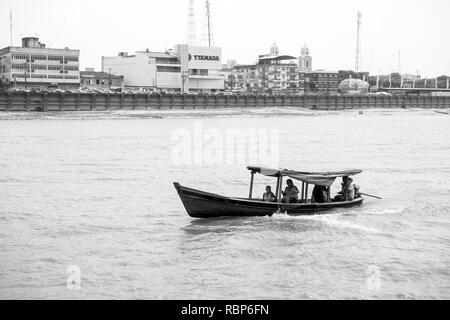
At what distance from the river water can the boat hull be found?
1.19 feet

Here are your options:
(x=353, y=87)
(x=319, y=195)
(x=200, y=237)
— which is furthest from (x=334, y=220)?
(x=353, y=87)

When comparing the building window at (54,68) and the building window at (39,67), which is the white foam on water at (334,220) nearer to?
the building window at (39,67)

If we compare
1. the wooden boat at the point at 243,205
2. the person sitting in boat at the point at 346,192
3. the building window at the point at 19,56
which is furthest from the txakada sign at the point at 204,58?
the wooden boat at the point at 243,205

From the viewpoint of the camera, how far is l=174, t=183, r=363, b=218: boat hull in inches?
1019

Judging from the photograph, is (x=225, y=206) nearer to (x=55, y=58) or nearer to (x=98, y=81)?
(x=55, y=58)

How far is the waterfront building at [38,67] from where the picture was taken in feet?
395

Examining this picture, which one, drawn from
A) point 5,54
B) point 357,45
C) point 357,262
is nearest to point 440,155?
point 357,262

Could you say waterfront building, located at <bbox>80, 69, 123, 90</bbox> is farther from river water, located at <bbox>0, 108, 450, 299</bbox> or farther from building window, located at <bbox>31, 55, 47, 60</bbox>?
river water, located at <bbox>0, 108, 450, 299</bbox>

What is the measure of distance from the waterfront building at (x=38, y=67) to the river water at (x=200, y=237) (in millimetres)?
75933

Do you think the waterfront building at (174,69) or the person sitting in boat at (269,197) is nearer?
the person sitting in boat at (269,197)

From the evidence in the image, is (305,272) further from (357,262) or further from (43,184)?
(43,184)

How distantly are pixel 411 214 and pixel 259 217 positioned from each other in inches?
287

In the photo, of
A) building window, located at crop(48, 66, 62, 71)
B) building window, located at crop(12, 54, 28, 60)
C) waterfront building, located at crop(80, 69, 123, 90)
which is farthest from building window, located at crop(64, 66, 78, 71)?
building window, located at crop(12, 54, 28, 60)

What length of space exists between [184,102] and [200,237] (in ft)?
310
